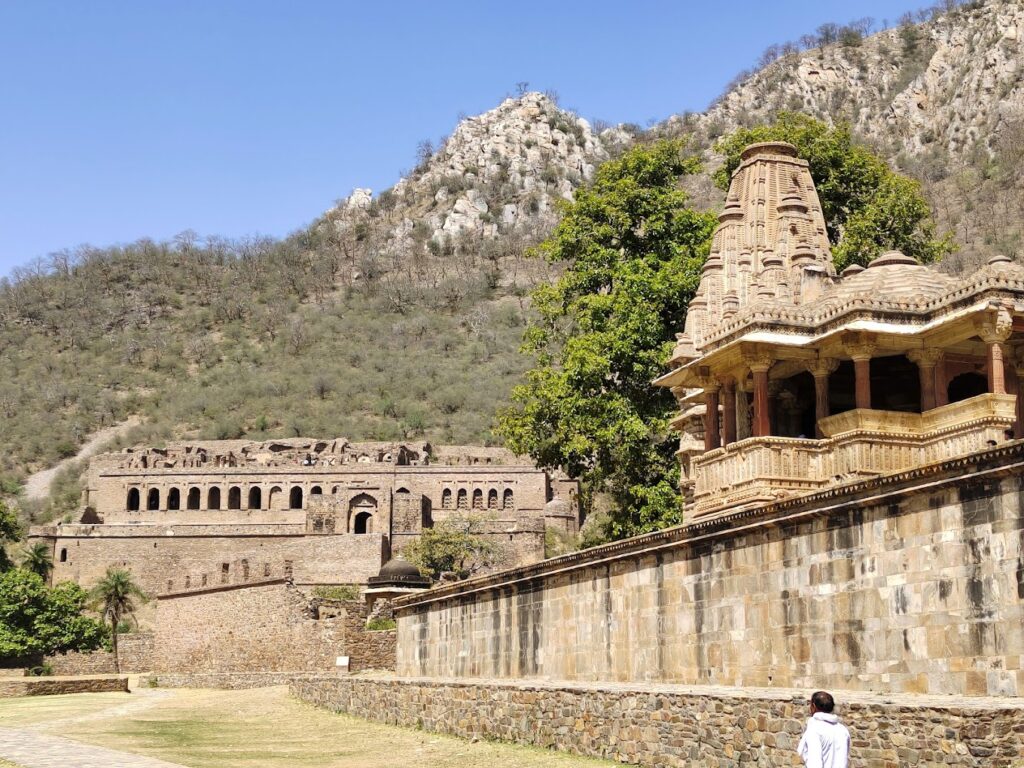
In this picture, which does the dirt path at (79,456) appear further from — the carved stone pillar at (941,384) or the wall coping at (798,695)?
the carved stone pillar at (941,384)

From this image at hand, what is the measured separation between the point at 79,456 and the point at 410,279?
163 ft

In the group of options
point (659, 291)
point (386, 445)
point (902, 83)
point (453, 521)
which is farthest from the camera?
point (902, 83)

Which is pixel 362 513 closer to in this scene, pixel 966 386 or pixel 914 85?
pixel 966 386

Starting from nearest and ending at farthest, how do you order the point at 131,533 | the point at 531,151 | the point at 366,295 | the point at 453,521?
the point at 453,521 → the point at 131,533 → the point at 366,295 → the point at 531,151

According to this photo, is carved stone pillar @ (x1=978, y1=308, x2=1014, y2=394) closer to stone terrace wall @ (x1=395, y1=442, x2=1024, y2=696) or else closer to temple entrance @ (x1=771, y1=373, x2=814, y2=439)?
temple entrance @ (x1=771, y1=373, x2=814, y2=439)

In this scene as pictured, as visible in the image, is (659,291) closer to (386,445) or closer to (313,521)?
(313,521)

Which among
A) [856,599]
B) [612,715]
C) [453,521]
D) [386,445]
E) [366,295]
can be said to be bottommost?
[612,715]

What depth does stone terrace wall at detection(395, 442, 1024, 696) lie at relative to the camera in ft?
36.6

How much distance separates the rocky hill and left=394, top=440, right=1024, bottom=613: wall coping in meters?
71.1

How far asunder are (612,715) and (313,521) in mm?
58811

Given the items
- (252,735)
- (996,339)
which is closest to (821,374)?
(996,339)

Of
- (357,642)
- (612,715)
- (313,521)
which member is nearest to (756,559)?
(612,715)

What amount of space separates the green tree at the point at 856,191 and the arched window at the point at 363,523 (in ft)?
143

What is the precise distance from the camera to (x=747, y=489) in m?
16.5
